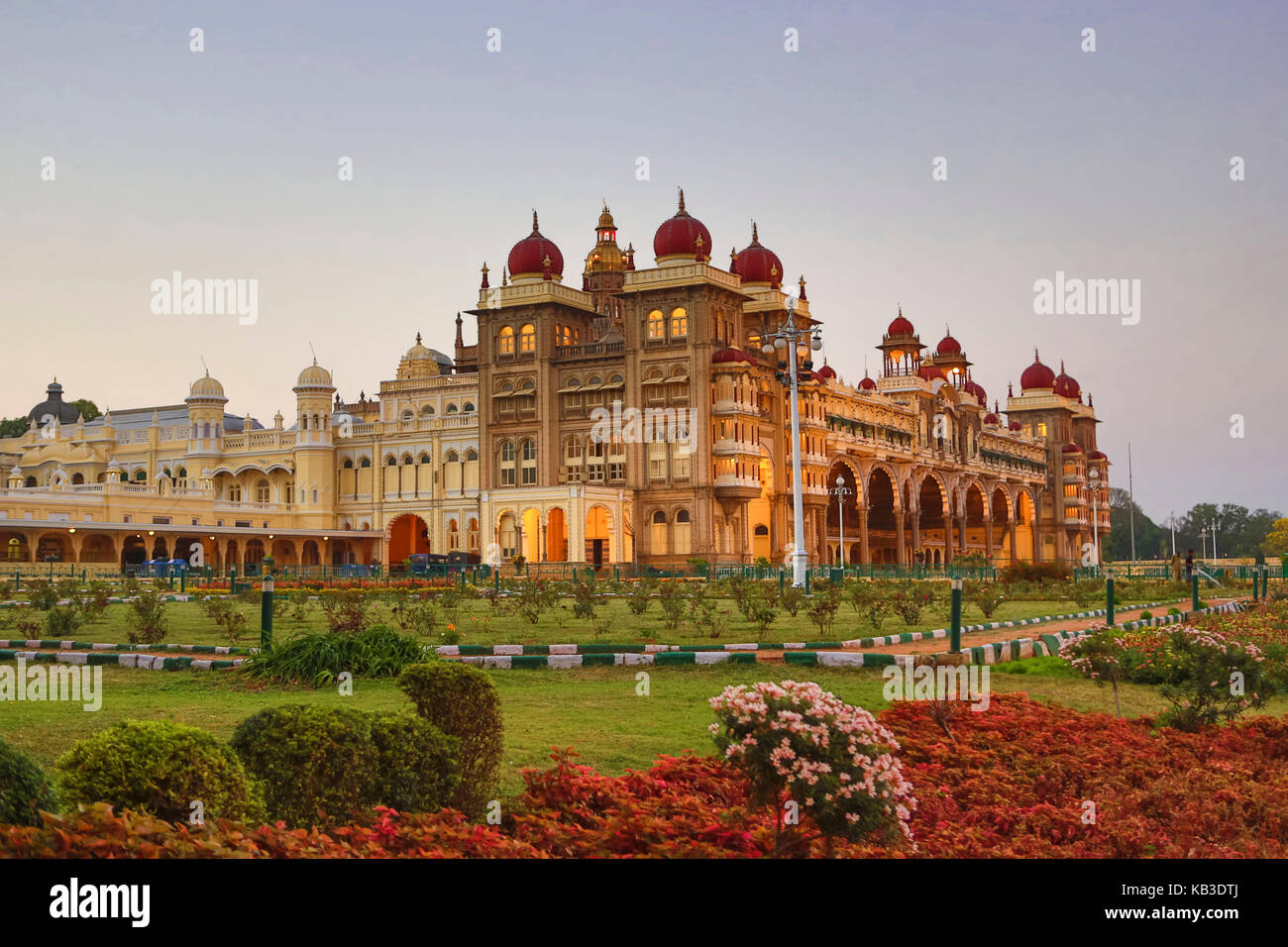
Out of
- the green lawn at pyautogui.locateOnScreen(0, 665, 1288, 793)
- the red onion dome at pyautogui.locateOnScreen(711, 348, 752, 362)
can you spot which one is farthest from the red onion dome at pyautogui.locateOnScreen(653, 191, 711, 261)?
the green lawn at pyautogui.locateOnScreen(0, 665, 1288, 793)

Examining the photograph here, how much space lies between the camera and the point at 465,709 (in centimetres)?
789

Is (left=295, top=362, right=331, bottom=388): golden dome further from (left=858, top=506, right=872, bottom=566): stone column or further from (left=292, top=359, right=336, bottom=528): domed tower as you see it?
(left=858, top=506, right=872, bottom=566): stone column

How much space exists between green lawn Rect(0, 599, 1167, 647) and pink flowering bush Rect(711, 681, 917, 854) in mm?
13295

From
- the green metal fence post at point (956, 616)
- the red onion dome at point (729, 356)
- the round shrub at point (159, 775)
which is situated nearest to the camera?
the round shrub at point (159, 775)

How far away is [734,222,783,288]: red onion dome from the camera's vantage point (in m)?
77.6

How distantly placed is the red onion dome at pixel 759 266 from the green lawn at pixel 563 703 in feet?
208

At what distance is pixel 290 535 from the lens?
247ft

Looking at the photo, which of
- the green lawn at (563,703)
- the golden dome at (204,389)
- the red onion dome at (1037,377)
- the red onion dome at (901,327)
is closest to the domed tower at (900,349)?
the red onion dome at (901,327)

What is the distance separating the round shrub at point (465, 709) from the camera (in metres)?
7.82

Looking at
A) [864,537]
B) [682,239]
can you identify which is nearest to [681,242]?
[682,239]

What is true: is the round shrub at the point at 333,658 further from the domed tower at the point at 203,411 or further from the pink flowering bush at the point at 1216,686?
the domed tower at the point at 203,411

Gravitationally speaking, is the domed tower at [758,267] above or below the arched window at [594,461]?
above
